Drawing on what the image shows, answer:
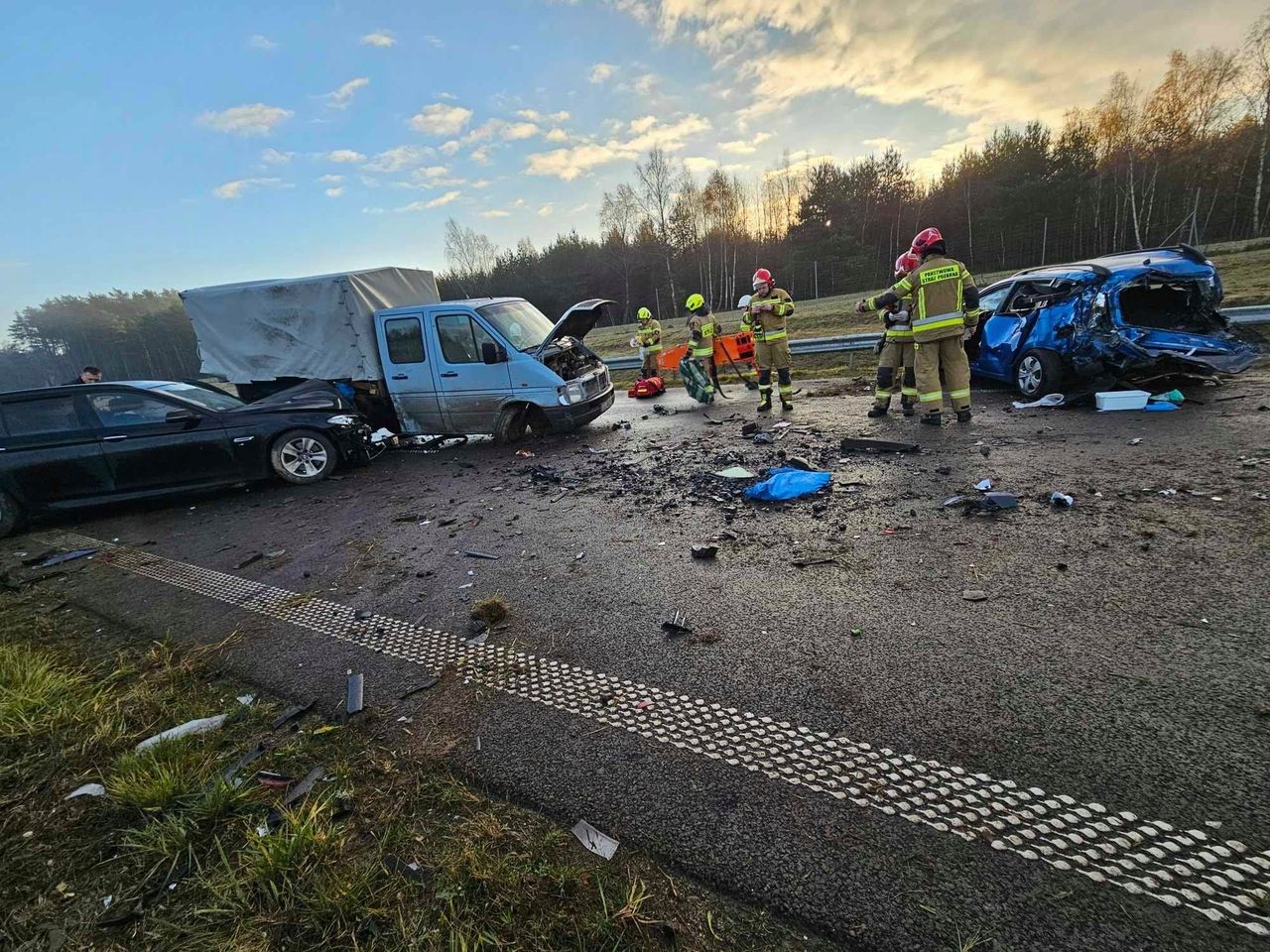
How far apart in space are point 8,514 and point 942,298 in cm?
1098

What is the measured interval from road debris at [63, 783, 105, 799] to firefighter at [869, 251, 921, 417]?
7.74 meters

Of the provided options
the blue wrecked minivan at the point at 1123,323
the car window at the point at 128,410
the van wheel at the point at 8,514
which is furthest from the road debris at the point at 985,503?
the van wheel at the point at 8,514

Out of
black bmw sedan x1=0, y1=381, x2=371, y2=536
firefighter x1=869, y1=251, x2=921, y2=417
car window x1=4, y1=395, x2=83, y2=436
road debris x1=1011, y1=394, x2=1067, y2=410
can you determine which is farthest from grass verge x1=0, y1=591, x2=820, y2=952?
road debris x1=1011, y1=394, x2=1067, y2=410

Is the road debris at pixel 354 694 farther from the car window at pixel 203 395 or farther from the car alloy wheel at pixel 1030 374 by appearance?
the car alloy wheel at pixel 1030 374

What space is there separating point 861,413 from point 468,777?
7.00m

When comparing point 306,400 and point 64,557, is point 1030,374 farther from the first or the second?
point 64,557

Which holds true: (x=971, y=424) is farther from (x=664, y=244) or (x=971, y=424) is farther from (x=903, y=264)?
(x=664, y=244)

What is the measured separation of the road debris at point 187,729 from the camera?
2.33m

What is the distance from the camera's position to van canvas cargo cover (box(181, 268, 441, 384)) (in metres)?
7.99

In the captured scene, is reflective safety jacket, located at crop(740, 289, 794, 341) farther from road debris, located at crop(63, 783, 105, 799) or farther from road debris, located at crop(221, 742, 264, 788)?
road debris, located at crop(63, 783, 105, 799)

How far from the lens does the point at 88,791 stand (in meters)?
2.14

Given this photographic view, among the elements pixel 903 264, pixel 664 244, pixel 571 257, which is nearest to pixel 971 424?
pixel 903 264

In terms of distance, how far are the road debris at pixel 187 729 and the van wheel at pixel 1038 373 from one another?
8688 millimetres

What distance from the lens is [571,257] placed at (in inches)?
1927
